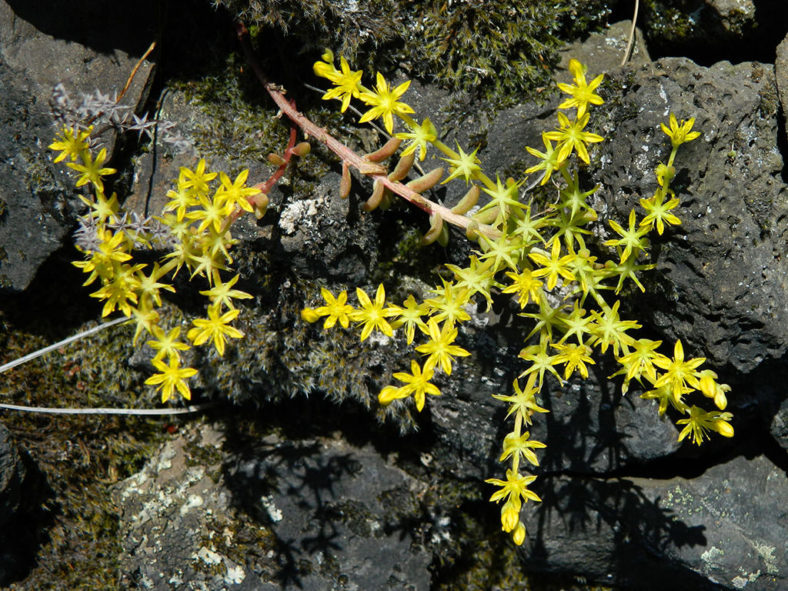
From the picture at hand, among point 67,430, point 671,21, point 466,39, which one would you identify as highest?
point 671,21

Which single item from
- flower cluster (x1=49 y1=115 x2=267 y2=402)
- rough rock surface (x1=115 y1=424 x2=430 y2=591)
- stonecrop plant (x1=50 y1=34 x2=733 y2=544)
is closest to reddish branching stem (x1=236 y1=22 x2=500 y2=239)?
stonecrop plant (x1=50 y1=34 x2=733 y2=544)

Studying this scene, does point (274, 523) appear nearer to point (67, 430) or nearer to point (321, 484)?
point (321, 484)

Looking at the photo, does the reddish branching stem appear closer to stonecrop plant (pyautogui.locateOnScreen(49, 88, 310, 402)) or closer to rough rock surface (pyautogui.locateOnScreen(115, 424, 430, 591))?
stonecrop plant (pyautogui.locateOnScreen(49, 88, 310, 402))

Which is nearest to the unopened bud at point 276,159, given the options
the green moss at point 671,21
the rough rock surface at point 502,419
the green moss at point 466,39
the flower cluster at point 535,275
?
the rough rock surface at point 502,419

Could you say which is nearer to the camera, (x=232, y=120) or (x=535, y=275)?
(x=535, y=275)

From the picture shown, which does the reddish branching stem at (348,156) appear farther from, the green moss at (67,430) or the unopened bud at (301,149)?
the green moss at (67,430)

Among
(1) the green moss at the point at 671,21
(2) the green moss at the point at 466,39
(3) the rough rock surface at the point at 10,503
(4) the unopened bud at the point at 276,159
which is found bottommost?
(3) the rough rock surface at the point at 10,503

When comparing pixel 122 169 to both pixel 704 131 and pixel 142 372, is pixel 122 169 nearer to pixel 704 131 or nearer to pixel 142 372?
pixel 142 372

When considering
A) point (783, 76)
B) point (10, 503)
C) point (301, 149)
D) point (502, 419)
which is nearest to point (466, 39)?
point (301, 149)

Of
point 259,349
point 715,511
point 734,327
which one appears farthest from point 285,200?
point 715,511
